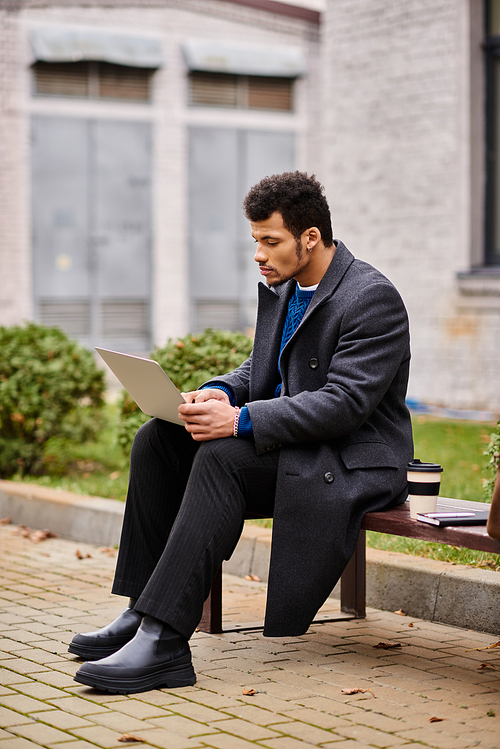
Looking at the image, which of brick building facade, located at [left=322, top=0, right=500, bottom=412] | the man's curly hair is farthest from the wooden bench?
brick building facade, located at [left=322, top=0, right=500, bottom=412]

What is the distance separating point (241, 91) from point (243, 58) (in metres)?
→ 0.47

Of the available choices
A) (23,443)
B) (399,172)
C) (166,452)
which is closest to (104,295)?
(399,172)

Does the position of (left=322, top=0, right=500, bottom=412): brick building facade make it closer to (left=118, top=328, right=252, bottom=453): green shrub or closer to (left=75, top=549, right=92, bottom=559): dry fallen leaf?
(left=118, top=328, right=252, bottom=453): green shrub

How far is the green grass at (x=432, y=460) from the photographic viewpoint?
4996mm

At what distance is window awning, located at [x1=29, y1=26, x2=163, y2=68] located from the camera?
14953 mm

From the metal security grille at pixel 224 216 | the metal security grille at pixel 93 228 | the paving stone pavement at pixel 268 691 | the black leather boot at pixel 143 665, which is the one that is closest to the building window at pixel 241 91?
the metal security grille at pixel 224 216

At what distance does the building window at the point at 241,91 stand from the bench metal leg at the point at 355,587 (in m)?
12.6

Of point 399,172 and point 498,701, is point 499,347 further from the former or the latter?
point 498,701

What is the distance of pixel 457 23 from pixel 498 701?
868 centimetres

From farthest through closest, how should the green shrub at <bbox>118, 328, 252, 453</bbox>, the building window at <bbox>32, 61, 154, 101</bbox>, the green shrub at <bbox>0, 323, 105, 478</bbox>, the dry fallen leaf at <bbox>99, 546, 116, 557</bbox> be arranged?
the building window at <bbox>32, 61, 154, 101</bbox>, the green shrub at <bbox>0, 323, 105, 478</bbox>, the green shrub at <bbox>118, 328, 252, 453</bbox>, the dry fallen leaf at <bbox>99, 546, 116, 557</bbox>

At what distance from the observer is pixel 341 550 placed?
3.62 metres

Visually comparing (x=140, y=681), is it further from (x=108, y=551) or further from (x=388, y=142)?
(x=388, y=142)

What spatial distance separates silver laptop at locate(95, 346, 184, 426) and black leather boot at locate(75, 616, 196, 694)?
27.9 inches

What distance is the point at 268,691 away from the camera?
3498 millimetres
